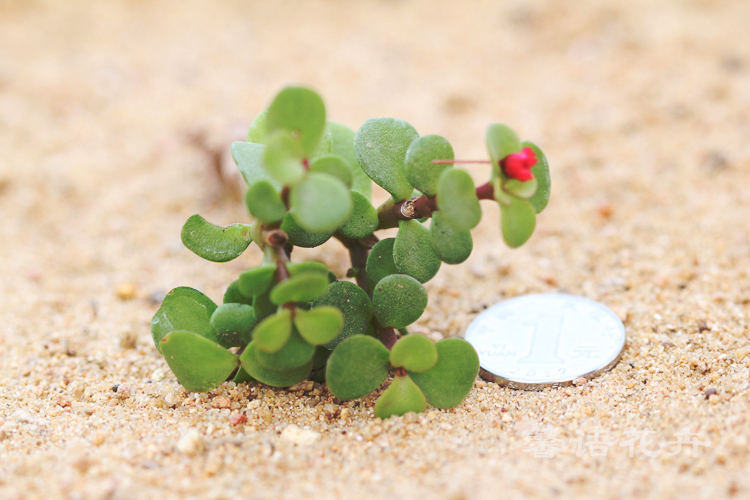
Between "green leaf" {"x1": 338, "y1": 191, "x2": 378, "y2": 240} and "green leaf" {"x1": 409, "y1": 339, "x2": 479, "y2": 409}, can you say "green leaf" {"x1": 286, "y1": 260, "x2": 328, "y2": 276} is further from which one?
"green leaf" {"x1": 409, "y1": 339, "x2": 479, "y2": 409}

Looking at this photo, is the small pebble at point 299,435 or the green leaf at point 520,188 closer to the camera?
the green leaf at point 520,188

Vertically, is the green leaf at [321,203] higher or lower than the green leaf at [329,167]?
lower

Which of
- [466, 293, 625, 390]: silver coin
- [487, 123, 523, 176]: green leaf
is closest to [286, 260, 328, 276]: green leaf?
[487, 123, 523, 176]: green leaf

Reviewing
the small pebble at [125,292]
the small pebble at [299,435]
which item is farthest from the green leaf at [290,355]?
the small pebble at [125,292]

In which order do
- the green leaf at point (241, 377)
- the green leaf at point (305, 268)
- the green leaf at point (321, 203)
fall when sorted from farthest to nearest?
the green leaf at point (241, 377), the green leaf at point (305, 268), the green leaf at point (321, 203)

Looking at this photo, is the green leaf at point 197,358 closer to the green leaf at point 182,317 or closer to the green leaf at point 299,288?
the green leaf at point 182,317

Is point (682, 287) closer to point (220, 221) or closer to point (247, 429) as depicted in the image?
point (247, 429)

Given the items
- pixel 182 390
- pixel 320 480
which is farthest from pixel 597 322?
pixel 182 390
